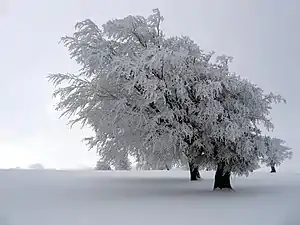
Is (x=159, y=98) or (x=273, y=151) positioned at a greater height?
(x=159, y=98)

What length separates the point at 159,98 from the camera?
588 inches

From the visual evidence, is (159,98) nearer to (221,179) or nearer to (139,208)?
(221,179)

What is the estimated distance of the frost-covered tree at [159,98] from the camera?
48.1ft

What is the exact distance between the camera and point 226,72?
52.6 ft

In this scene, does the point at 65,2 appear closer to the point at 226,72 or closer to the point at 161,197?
the point at 226,72

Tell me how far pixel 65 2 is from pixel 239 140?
1070 cm

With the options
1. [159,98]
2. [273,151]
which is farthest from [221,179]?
Result: [159,98]

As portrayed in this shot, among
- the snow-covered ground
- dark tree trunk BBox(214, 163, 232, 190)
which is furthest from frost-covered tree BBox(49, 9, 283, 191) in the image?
the snow-covered ground

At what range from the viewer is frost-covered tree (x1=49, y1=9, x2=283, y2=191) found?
48.1 feet

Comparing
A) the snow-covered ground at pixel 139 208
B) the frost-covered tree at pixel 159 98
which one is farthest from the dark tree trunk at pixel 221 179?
the snow-covered ground at pixel 139 208

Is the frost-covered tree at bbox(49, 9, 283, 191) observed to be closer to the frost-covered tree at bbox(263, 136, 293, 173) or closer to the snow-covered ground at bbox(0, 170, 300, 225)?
the frost-covered tree at bbox(263, 136, 293, 173)

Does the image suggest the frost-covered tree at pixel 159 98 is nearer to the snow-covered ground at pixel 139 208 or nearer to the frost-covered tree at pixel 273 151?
the frost-covered tree at pixel 273 151

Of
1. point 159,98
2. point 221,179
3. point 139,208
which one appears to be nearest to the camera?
point 139,208

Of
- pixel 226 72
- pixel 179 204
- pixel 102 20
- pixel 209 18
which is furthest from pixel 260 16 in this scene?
pixel 179 204
